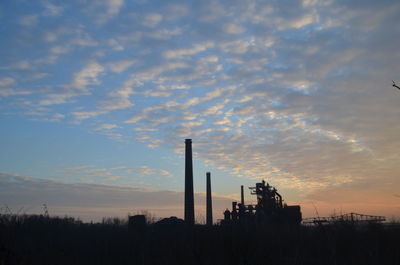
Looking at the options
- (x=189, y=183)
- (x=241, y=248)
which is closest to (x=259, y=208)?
(x=189, y=183)

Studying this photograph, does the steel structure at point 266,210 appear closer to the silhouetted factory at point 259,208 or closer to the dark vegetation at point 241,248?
the silhouetted factory at point 259,208

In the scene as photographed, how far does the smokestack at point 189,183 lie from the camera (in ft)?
133

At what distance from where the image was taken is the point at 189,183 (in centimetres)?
4194

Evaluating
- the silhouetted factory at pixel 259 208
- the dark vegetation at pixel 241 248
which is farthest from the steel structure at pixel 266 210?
the dark vegetation at pixel 241 248

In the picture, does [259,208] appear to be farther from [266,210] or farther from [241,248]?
[241,248]

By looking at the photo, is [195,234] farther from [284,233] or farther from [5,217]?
[5,217]

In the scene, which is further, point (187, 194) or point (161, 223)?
point (187, 194)

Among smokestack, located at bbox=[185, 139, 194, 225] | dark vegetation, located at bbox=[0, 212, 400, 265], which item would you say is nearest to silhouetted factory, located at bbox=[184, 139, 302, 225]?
smokestack, located at bbox=[185, 139, 194, 225]

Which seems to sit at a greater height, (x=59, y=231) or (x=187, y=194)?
(x=187, y=194)

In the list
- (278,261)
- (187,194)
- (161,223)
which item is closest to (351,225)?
(278,261)

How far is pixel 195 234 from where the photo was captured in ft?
75.2

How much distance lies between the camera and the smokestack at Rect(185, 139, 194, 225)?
4049 cm

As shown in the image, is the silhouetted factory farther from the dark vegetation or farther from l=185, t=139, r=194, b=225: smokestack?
the dark vegetation

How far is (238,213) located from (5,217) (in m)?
33.2
